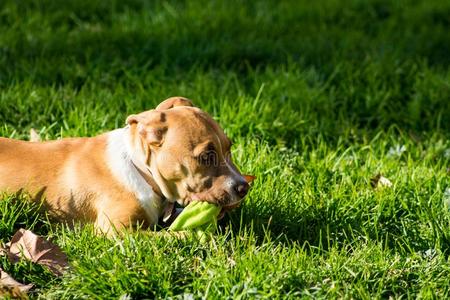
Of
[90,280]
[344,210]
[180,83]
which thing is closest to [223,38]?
[180,83]

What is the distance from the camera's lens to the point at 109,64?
257 inches

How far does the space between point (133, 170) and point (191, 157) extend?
0.38m

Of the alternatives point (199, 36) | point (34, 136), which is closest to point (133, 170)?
→ point (34, 136)

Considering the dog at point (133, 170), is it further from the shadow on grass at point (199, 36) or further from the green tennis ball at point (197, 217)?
the shadow on grass at point (199, 36)

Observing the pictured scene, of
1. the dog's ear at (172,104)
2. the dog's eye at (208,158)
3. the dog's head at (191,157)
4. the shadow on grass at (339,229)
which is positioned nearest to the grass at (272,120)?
the shadow on grass at (339,229)

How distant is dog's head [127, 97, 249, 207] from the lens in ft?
13.4

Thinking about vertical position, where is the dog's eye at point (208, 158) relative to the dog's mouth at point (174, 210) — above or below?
above

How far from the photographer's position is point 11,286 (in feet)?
12.4

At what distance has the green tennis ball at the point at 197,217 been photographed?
411 centimetres

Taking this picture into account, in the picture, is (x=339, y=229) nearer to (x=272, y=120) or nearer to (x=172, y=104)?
(x=172, y=104)

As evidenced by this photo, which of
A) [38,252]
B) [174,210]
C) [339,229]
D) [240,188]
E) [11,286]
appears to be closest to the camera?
[11,286]

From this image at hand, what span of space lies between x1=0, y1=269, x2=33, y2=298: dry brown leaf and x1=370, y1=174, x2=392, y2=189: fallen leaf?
7.19 ft

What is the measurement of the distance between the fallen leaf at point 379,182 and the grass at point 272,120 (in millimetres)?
39

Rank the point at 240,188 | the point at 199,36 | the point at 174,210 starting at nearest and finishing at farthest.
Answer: the point at 240,188 → the point at 174,210 → the point at 199,36
